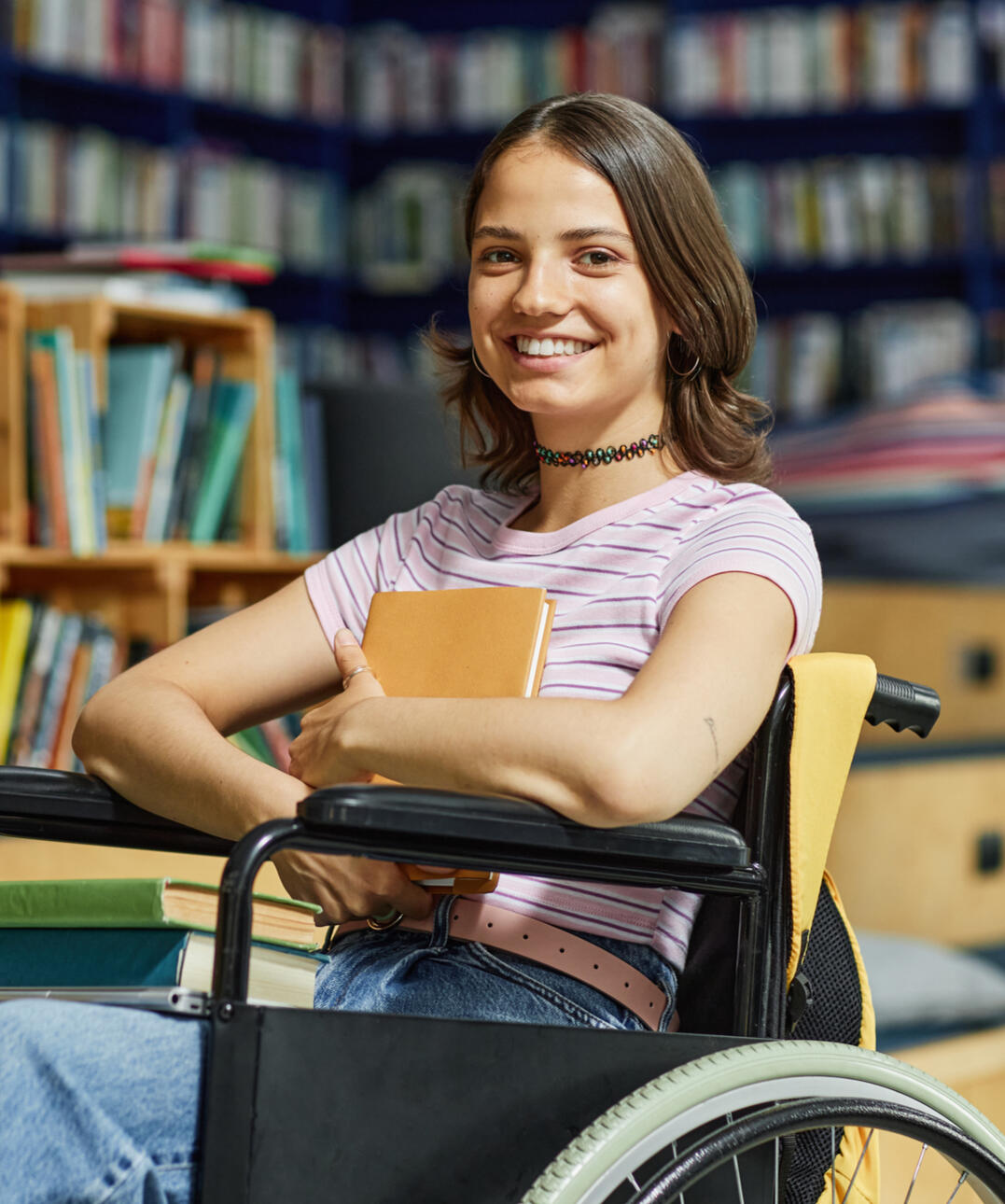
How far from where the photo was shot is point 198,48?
4.80m

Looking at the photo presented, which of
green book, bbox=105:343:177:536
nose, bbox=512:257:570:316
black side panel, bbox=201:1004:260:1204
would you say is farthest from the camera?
green book, bbox=105:343:177:536

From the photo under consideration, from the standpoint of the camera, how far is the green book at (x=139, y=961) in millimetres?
980

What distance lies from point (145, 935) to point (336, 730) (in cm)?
18

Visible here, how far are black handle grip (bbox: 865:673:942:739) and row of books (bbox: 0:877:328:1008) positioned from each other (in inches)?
16.5

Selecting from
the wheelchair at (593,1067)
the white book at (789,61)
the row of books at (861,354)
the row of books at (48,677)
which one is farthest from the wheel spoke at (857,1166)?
the white book at (789,61)

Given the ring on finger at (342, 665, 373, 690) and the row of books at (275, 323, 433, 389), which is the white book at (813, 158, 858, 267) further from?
the ring on finger at (342, 665, 373, 690)

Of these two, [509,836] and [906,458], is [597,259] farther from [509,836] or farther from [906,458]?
[906,458]

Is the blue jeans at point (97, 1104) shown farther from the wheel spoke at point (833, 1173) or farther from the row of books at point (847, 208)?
the row of books at point (847, 208)

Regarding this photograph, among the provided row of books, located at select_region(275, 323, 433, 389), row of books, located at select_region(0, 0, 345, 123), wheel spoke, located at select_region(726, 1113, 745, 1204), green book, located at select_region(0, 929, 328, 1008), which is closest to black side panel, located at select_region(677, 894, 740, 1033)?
wheel spoke, located at select_region(726, 1113, 745, 1204)

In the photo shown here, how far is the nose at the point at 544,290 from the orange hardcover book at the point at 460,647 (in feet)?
0.70

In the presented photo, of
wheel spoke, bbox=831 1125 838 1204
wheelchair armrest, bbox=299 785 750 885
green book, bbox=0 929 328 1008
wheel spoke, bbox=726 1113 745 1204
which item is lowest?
wheel spoke, bbox=831 1125 838 1204

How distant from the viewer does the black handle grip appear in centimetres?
111

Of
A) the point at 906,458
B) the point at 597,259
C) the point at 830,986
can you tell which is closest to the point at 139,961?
the point at 830,986

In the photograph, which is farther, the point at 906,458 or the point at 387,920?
the point at 906,458
